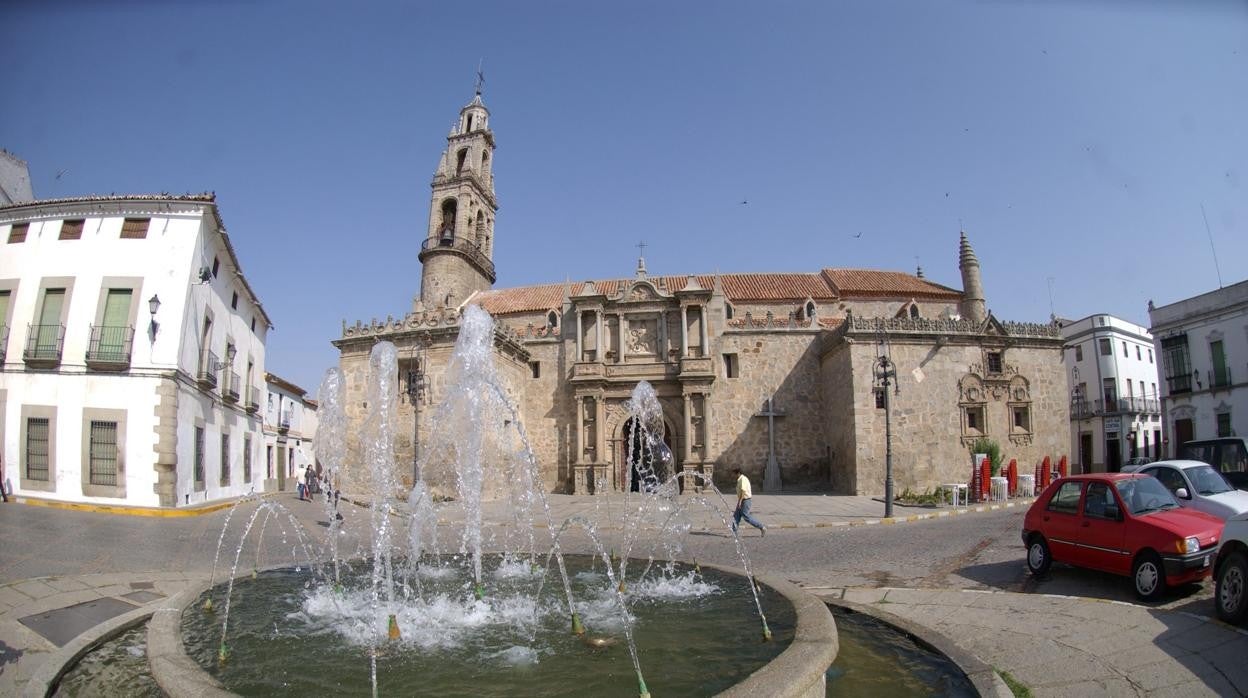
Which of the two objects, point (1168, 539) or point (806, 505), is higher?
point (1168, 539)

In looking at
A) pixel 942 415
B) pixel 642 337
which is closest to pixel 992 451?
pixel 942 415

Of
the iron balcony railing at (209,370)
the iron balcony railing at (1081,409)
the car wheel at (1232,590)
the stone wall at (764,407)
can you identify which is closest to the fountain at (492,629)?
the car wheel at (1232,590)

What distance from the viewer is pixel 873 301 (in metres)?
28.4

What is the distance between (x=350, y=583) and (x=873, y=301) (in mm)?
26665

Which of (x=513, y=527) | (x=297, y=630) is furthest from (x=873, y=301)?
(x=297, y=630)

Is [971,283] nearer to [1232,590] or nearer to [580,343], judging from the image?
[580,343]

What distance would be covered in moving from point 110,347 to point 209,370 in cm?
264

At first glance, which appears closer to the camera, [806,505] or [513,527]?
[513,527]

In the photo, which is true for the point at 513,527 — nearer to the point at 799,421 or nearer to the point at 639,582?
the point at 639,582

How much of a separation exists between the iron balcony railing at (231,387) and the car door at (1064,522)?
21.1m

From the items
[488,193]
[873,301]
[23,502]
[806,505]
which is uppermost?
[488,193]

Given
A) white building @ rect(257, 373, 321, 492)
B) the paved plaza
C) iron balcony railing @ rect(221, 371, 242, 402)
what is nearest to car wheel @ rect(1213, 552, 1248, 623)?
the paved plaza

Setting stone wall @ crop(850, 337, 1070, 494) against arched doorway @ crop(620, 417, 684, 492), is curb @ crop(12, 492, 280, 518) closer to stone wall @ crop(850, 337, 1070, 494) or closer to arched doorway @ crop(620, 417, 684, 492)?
arched doorway @ crop(620, 417, 684, 492)

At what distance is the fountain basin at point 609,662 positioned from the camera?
124 inches
